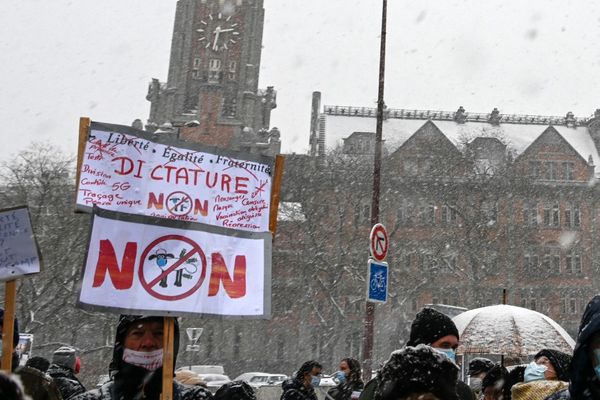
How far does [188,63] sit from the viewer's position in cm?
5647

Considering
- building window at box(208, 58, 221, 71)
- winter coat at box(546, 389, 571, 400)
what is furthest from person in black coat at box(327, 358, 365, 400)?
building window at box(208, 58, 221, 71)

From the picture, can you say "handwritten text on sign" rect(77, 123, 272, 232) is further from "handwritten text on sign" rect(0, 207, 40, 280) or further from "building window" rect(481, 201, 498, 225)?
"building window" rect(481, 201, 498, 225)

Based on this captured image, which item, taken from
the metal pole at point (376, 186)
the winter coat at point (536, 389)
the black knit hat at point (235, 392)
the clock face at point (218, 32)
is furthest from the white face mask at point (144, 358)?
the clock face at point (218, 32)

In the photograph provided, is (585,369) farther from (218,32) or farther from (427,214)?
(218,32)

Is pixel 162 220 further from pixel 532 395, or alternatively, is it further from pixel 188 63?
pixel 188 63

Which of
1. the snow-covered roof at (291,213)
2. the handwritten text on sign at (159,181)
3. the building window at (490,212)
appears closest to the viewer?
the handwritten text on sign at (159,181)

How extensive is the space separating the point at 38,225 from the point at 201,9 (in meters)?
30.3

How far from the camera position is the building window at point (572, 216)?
5262 cm

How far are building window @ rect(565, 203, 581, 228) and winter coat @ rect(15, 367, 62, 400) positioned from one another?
5306 centimetres

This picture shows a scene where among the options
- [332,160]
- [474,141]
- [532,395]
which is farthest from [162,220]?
[474,141]

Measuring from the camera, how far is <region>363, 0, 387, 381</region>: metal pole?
12375 mm

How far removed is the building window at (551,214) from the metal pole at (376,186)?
134 ft

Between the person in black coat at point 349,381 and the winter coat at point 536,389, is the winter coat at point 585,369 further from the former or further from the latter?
the person in black coat at point 349,381

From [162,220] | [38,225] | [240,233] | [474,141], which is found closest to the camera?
[162,220]
